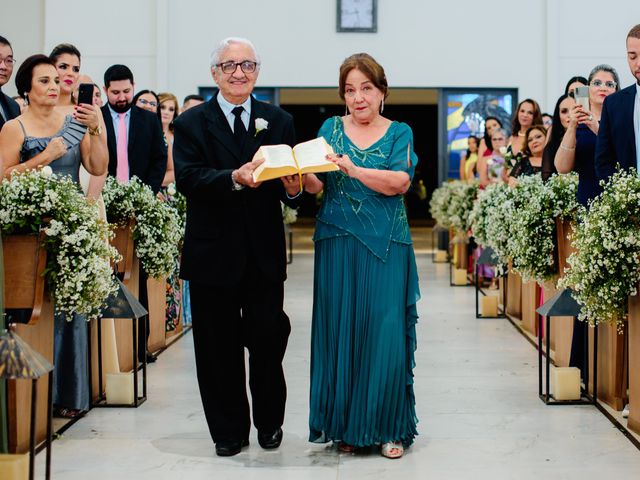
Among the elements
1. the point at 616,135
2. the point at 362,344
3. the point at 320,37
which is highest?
the point at 320,37

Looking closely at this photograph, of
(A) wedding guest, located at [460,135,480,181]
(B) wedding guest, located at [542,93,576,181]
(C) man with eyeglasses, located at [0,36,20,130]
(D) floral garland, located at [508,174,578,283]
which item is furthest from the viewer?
(A) wedding guest, located at [460,135,480,181]

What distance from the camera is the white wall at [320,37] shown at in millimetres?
16094

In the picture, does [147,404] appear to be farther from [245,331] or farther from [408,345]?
[408,345]

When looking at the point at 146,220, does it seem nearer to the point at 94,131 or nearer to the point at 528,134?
the point at 94,131

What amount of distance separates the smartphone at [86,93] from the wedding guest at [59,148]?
0.14ft

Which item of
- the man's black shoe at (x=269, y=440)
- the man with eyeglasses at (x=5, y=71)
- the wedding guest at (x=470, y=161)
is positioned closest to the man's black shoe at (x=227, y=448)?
the man's black shoe at (x=269, y=440)

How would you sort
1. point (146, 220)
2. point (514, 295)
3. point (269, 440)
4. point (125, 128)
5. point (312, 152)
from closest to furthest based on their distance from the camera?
point (312, 152) → point (269, 440) → point (146, 220) → point (125, 128) → point (514, 295)

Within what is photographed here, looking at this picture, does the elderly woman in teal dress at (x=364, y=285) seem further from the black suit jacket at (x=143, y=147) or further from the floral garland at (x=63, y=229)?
the black suit jacket at (x=143, y=147)

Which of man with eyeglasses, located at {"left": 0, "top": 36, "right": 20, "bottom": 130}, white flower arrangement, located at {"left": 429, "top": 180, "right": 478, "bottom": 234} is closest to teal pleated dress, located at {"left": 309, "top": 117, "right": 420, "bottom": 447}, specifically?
man with eyeglasses, located at {"left": 0, "top": 36, "right": 20, "bottom": 130}

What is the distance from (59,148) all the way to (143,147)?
180 centimetres

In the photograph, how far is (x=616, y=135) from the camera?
5.38m

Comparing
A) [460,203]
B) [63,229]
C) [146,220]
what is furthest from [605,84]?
[460,203]

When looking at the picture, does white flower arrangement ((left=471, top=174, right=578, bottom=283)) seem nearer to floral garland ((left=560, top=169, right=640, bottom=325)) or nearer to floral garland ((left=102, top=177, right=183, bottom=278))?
floral garland ((left=560, top=169, right=640, bottom=325))

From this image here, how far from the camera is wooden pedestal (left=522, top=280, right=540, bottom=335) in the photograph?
27.5 feet
